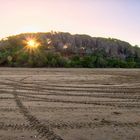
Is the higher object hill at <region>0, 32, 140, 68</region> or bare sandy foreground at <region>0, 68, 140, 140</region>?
hill at <region>0, 32, 140, 68</region>

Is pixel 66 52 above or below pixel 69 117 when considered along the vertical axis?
above

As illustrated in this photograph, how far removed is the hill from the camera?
46938mm

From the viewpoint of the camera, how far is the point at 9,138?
7824 millimetres

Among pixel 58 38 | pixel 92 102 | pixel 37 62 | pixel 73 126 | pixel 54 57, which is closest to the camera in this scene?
pixel 73 126

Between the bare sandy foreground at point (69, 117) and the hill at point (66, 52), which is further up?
the hill at point (66, 52)

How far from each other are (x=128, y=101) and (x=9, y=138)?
659 cm

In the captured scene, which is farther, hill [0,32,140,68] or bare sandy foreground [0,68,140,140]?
hill [0,32,140,68]

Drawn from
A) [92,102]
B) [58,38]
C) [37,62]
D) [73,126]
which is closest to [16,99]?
[92,102]

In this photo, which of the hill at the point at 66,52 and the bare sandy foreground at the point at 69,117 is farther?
the hill at the point at 66,52

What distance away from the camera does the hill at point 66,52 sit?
46.9m

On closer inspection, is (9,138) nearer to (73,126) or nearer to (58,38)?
(73,126)

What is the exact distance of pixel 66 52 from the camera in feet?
250

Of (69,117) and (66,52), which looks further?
(66,52)

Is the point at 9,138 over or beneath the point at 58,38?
beneath
